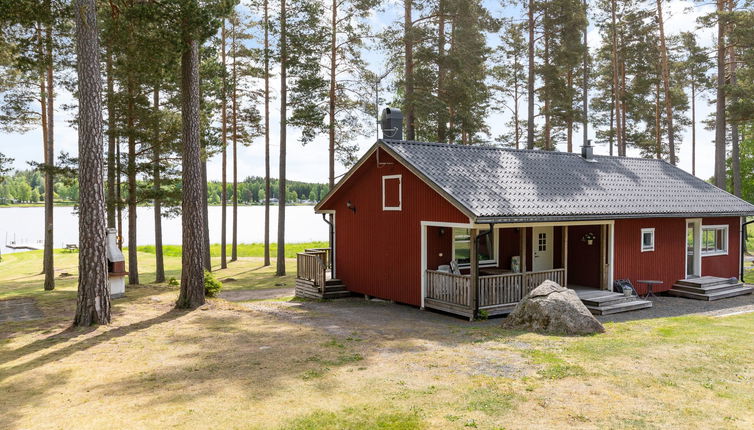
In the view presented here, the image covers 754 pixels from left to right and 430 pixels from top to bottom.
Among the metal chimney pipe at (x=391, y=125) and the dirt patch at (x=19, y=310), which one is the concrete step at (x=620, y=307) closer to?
the metal chimney pipe at (x=391, y=125)

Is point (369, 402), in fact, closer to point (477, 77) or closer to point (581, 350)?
point (581, 350)

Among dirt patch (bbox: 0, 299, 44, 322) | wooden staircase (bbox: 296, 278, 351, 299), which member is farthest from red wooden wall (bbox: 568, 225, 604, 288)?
dirt patch (bbox: 0, 299, 44, 322)

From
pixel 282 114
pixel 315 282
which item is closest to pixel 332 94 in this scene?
pixel 282 114

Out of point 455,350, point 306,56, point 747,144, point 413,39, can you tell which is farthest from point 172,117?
point 747,144

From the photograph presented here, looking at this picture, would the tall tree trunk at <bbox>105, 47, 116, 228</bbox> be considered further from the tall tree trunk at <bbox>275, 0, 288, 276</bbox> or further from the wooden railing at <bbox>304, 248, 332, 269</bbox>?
the wooden railing at <bbox>304, 248, 332, 269</bbox>

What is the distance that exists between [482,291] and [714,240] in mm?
10714

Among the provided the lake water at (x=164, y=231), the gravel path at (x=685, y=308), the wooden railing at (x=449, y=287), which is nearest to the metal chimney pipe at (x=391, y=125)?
the wooden railing at (x=449, y=287)

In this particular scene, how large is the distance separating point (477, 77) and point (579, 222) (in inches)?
540

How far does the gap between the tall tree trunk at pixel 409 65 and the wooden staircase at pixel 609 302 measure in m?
10.5

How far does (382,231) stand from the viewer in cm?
1487

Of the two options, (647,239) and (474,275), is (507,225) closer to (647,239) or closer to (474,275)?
(474,275)

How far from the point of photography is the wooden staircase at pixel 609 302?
42.5ft

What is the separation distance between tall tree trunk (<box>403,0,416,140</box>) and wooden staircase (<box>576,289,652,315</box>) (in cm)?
1053

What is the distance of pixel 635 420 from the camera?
19.3ft
